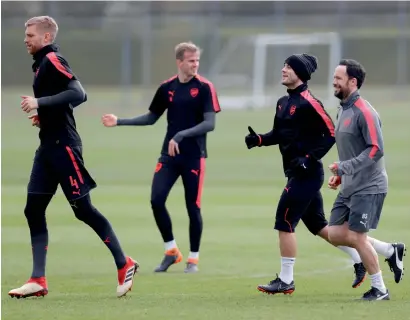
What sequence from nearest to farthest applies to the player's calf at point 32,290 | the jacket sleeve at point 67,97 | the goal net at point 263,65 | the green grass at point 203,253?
the green grass at point 203,253 < the jacket sleeve at point 67,97 < the player's calf at point 32,290 < the goal net at point 263,65

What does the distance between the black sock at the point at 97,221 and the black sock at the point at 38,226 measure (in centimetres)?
28

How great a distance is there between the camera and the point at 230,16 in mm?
49344

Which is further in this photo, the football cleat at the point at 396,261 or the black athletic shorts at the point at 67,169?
the football cleat at the point at 396,261

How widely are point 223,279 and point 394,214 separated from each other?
609 centimetres

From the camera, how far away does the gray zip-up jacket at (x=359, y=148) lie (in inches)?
364

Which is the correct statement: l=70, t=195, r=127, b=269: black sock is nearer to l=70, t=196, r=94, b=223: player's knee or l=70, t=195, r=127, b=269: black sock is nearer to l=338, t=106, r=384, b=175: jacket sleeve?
l=70, t=196, r=94, b=223: player's knee

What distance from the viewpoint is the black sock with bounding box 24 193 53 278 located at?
983cm

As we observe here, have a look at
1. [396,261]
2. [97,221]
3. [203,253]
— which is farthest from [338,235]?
[203,253]

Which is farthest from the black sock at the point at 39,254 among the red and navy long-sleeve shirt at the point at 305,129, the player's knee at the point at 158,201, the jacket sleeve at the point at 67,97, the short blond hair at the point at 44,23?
the player's knee at the point at 158,201

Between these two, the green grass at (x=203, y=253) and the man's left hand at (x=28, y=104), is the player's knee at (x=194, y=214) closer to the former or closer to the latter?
the green grass at (x=203, y=253)

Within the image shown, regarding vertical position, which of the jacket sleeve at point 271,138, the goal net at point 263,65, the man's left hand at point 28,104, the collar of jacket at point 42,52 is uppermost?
the collar of jacket at point 42,52

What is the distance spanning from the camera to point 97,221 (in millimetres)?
9773

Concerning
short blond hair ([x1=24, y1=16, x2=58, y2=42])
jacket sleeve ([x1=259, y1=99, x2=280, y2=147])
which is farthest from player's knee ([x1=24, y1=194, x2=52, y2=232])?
jacket sleeve ([x1=259, y1=99, x2=280, y2=147])

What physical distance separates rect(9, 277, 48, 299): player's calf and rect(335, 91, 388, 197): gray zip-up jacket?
2.59 meters
